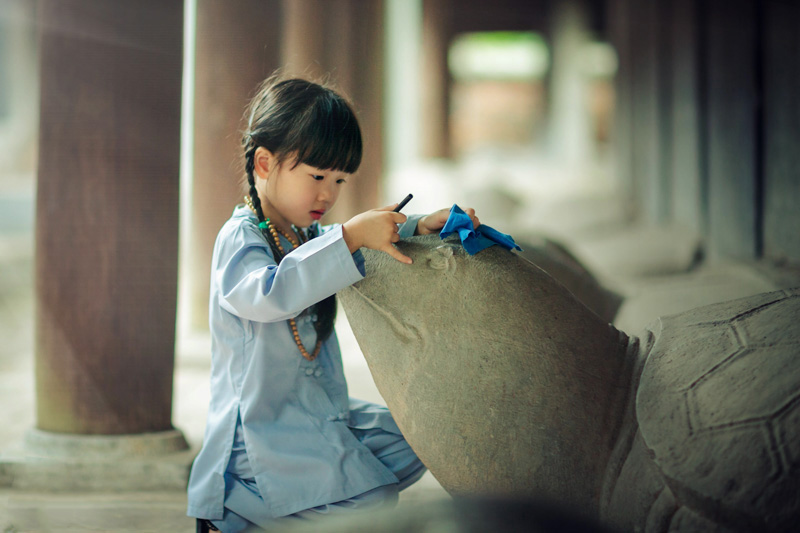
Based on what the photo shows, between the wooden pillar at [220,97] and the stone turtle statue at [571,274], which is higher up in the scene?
the wooden pillar at [220,97]

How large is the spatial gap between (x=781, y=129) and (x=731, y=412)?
3.28m

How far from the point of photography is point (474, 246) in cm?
155

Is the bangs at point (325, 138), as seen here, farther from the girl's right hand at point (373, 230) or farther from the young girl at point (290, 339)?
the girl's right hand at point (373, 230)

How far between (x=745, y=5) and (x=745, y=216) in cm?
122

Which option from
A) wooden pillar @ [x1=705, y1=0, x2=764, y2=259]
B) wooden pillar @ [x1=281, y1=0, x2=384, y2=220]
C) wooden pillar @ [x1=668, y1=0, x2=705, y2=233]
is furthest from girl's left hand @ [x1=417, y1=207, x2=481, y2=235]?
wooden pillar @ [x1=668, y1=0, x2=705, y2=233]

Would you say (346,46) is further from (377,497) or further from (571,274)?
(377,497)

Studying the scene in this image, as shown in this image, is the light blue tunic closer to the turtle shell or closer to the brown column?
the turtle shell

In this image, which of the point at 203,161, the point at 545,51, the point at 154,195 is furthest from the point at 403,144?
the point at 154,195

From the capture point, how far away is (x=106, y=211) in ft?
7.57

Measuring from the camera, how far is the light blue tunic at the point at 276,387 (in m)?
1.50

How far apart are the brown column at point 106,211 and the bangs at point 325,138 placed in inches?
33.8

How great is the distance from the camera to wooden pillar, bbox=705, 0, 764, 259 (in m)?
4.54

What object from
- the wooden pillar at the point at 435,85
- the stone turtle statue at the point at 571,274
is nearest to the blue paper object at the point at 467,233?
the stone turtle statue at the point at 571,274

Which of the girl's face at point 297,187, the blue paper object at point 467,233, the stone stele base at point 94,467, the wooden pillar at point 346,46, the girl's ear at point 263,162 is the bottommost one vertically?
the stone stele base at point 94,467
